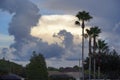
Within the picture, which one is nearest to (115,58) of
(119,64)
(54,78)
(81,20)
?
(119,64)

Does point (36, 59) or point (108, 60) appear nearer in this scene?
point (36, 59)

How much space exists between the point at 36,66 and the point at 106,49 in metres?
46.3

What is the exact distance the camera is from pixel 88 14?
301ft

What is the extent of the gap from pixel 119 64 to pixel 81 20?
47.6m

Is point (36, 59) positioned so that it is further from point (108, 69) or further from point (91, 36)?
point (108, 69)

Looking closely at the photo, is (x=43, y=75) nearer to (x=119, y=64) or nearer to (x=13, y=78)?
(x=13, y=78)

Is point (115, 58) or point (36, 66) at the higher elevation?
point (115, 58)

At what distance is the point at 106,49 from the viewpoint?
136500 mm

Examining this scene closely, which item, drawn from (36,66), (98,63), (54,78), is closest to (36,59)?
(36,66)

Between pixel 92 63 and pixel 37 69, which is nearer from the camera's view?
pixel 37 69

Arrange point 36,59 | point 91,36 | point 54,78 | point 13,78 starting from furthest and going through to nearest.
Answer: point 54,78 → point 91,36 → point 36,59 → point 13,78

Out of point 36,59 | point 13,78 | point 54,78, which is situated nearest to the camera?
point 13,78

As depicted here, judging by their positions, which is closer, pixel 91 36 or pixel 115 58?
pixel 91 36

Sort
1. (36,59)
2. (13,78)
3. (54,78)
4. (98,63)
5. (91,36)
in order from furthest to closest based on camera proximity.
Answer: (98,63) < (54,78) < (91,36) < (36,59) < (13,78)
